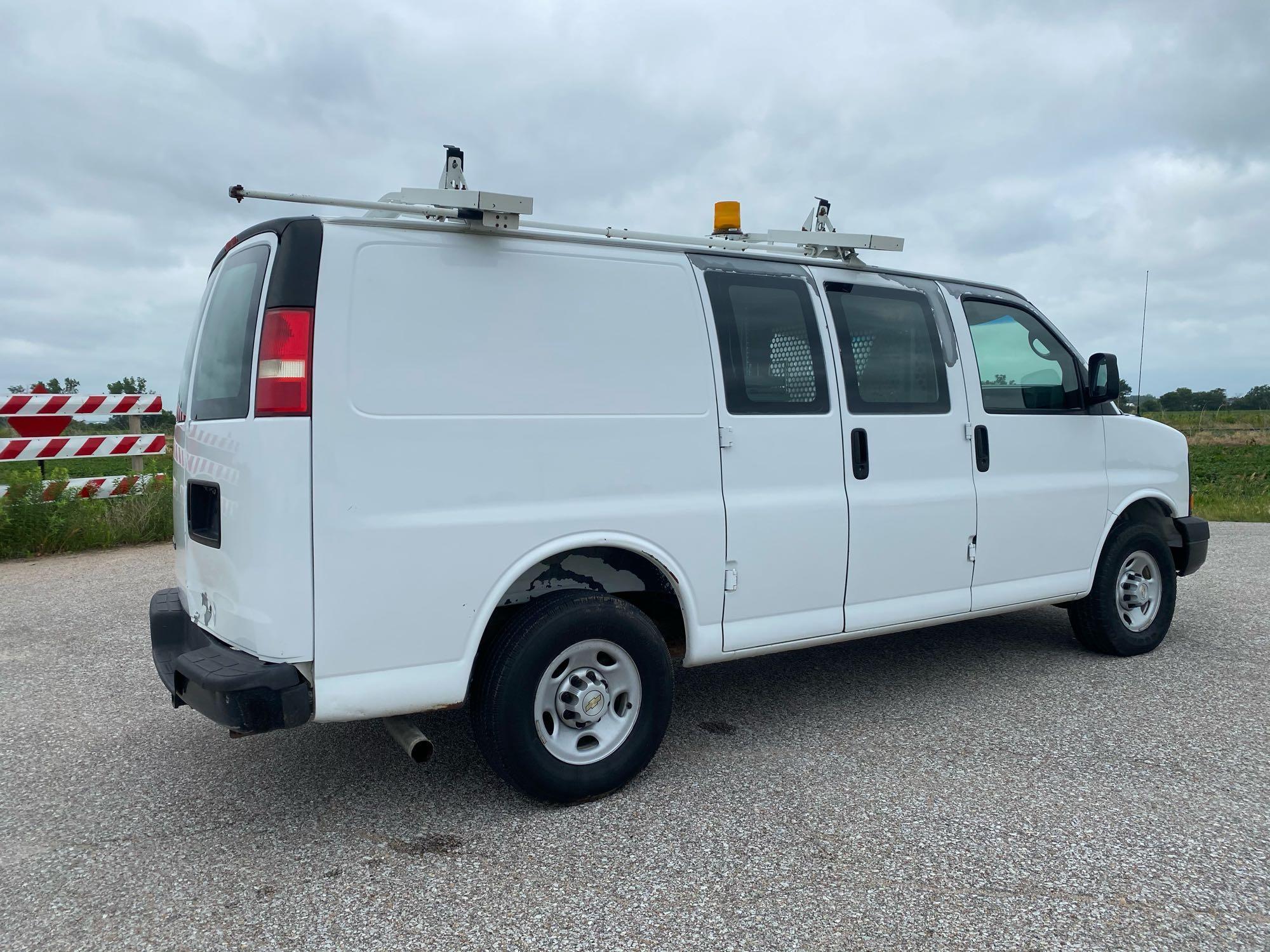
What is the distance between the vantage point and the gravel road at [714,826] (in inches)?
104

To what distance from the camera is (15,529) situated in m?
9.06

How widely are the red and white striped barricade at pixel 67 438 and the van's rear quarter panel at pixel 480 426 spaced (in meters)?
8.29

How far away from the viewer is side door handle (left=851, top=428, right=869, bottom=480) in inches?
163

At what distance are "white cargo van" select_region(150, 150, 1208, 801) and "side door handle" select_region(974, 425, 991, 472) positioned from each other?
2 cm

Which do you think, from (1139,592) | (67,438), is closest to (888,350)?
(1139,592)

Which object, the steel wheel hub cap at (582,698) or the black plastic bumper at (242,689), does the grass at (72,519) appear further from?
the steel wheel hub cap at (582,698)

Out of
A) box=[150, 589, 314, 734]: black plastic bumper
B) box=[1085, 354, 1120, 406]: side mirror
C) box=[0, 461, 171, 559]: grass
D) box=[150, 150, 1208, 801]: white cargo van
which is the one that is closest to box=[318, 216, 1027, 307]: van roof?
box=[150, 150, 1208, 801]: white cargo van

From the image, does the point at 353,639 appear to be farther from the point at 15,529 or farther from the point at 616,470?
the point at 15,529

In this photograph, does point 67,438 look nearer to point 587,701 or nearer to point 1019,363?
point 587,701

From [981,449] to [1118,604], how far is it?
1.55m

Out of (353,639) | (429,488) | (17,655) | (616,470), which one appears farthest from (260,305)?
(17,655)

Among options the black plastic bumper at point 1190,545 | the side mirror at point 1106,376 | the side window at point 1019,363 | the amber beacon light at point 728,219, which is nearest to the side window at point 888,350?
the side window at point 1019,363

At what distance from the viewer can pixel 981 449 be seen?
461 centimetres

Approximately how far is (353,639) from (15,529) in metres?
7.97
